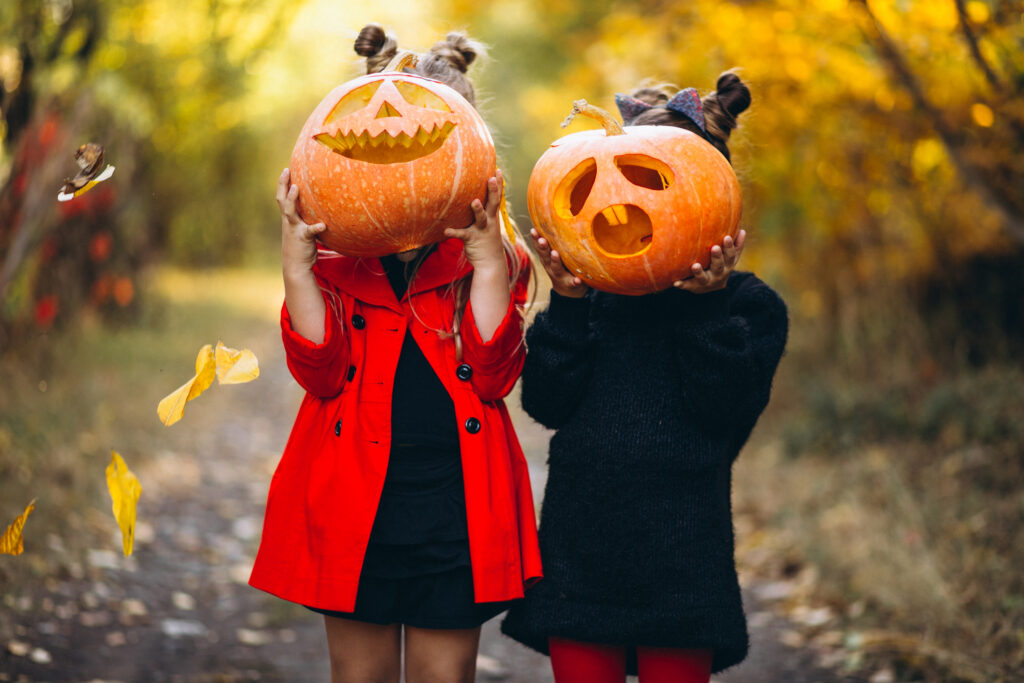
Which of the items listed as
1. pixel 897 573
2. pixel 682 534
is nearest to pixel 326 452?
pixel 682 534

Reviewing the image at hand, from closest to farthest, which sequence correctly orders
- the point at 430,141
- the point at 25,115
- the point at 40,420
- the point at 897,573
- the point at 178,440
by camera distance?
the point at 430,141 < the point at 897,573 < the point at 25,115 < the point at 40,420 < the point at 178,440

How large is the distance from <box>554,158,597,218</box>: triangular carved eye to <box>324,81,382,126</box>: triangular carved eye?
538mm

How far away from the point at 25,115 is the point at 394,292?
4250 mm

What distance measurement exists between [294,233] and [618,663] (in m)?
1.43

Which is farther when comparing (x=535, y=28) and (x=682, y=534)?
(x=535, y=28)

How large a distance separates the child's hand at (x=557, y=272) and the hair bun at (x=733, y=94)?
28.9 inches

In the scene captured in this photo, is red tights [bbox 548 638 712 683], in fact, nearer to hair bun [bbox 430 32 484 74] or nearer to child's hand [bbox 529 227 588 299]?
child's hand [bbox 529 227 588 299]

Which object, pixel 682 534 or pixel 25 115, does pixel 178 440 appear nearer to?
pixel 25 115

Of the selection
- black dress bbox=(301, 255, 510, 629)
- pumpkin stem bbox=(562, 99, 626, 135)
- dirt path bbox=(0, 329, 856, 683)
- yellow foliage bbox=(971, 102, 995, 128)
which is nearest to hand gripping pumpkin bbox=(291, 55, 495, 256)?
pumpkin stem bbox=(562, 99, 626, 135)

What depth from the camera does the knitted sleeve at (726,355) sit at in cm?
248

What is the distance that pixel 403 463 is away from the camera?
252 cm

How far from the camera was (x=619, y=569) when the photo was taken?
2.50m

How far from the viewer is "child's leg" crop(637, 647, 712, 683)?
251 cm

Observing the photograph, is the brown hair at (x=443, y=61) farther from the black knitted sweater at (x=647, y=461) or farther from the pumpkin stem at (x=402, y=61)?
the black knitted sweater at (x=647, y=461)
